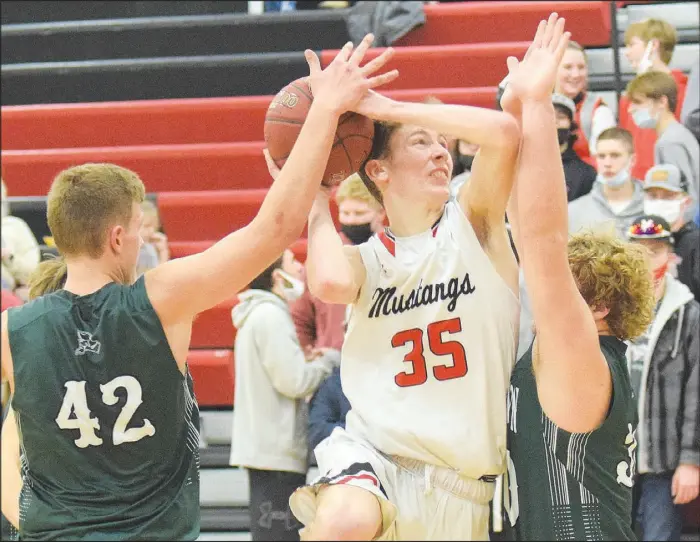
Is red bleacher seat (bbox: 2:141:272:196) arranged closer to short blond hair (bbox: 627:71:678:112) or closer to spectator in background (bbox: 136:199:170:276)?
spectator in background (bbox: 136:199:170:276)

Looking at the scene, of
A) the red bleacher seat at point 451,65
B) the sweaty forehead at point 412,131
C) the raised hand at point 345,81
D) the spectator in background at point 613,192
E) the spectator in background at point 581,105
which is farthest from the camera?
the red bleacher seat at point 451,65

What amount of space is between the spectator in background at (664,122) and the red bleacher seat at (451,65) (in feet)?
6.42

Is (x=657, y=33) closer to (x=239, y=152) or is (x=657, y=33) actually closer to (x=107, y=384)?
(x=239, y=152)

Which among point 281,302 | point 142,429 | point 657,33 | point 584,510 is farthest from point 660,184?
point 142,429

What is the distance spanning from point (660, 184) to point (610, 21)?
293 centimetres

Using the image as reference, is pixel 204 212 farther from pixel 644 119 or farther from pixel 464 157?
pixel 644 119

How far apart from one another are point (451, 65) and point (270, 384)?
393cm

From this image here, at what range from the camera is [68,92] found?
30.9ft

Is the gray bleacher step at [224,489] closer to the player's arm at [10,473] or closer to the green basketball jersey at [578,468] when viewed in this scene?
the player's arm at [10,473]

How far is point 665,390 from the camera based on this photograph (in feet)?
17.6

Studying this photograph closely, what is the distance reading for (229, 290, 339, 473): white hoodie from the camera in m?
5.39

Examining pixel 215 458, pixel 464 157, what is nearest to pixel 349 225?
pixel 464 157

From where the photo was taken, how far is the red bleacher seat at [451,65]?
332 inches

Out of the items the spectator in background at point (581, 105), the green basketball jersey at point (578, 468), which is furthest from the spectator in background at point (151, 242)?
the green basketball jersey at point (578, 468)
